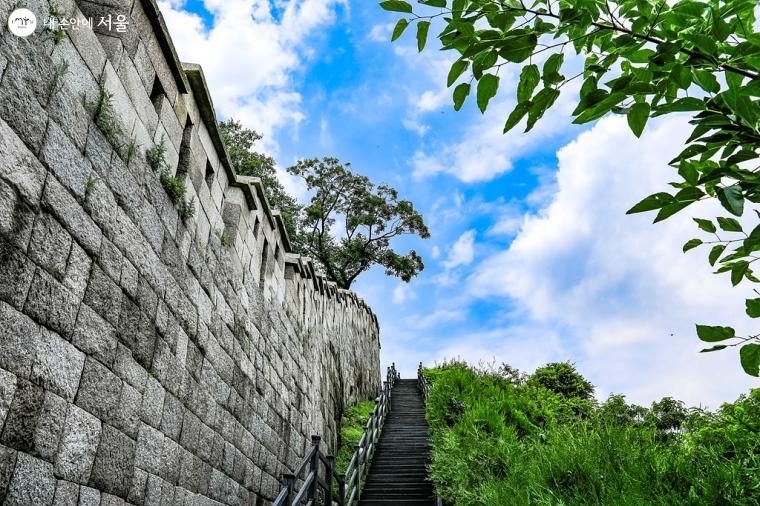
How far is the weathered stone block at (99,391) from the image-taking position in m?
2.71

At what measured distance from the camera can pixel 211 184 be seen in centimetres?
484

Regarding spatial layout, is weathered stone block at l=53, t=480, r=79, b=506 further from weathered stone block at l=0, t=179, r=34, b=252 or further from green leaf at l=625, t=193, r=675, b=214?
green leaf at l=625, t=193, r=675, b=214

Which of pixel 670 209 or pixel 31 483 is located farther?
pixel 31 483

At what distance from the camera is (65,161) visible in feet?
8.75

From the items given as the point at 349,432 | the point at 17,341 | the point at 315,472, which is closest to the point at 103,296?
the point at 17,341

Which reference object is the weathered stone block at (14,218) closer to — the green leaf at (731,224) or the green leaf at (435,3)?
the green leaf at (435,3)

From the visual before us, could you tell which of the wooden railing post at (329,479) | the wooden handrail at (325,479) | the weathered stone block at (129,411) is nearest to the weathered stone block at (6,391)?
the weathered stone block at (129,411)

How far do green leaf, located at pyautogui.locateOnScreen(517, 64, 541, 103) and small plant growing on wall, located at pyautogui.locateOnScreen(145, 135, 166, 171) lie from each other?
2.82 meters

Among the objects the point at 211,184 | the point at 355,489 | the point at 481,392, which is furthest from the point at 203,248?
the point at 481,392

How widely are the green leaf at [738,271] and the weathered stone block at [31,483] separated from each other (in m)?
2.78

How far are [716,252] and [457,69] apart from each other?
1027 mm

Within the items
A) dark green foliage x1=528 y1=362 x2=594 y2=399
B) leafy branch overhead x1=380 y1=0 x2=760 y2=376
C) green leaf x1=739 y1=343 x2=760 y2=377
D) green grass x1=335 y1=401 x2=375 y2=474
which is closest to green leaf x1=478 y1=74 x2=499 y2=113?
leafy branch overhead x1=380 y1=0 x2=760 y2=376

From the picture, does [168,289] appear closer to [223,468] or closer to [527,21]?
[223,468]

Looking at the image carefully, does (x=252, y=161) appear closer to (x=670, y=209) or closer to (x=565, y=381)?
(x=565, y=381)
